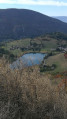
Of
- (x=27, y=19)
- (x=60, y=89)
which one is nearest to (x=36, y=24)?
(x=27, y=19)

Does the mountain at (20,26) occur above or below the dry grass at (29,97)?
below

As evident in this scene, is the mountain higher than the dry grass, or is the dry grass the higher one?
the dry grass

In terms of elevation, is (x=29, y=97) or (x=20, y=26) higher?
(x=29, y=97)

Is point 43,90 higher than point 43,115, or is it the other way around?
point 43,90

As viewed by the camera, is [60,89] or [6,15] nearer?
[60,89]

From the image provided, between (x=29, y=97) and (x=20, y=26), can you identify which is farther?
(x=20, y=26)

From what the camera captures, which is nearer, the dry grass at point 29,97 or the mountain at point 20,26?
the dry grass at point 29,97

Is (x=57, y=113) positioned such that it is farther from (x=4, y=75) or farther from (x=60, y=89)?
(x=4, y=75)

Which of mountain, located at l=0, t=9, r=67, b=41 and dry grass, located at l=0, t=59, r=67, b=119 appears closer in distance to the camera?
dry grass, located at l=0, t=59, r=67, b=119
